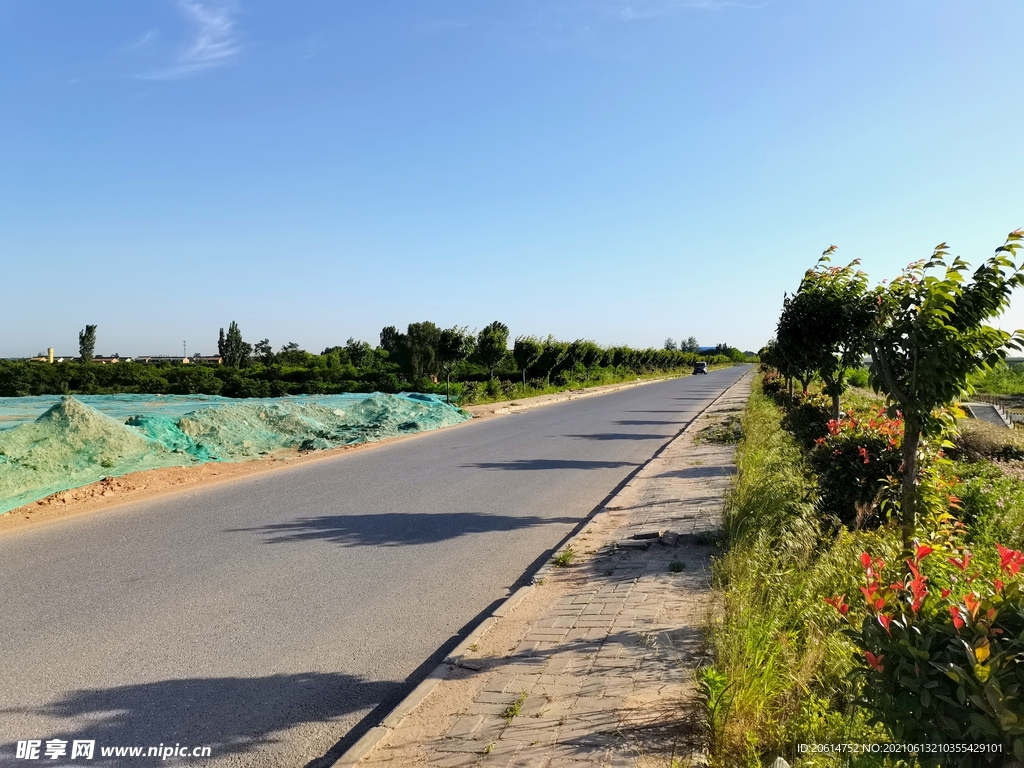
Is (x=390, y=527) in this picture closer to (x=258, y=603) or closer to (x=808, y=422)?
(x=258, y=603)

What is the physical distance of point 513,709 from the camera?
358cm

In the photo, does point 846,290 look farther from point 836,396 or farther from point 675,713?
point 675,713

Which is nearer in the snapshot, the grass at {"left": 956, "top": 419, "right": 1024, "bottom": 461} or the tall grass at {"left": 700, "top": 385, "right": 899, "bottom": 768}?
the tall grass at {"left": 700, "top": 385, "right": 899, "bottom": 768}

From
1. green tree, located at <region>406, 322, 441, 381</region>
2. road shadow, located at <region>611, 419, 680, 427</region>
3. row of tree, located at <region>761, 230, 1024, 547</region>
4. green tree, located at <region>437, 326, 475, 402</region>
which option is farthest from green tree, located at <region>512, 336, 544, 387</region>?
row of tree, located at <region>761, 230, 1024, 547</region>

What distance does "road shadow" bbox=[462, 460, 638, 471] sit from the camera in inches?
A: 493

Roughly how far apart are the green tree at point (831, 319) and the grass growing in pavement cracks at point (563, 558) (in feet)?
20.7

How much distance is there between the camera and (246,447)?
14445 mm

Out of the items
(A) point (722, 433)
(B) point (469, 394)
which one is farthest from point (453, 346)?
(A) point (722, 433)

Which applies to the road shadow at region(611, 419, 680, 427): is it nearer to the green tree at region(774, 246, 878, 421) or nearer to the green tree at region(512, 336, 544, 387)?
the green tree at region(774, 246, 878, 421)

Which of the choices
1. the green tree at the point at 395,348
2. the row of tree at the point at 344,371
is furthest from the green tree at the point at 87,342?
the green tree at the point at 395,348

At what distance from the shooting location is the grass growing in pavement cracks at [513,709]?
3508 millimetres

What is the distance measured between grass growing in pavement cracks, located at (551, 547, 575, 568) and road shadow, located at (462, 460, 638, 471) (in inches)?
219

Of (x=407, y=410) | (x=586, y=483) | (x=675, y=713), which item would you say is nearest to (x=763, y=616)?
(x=675, y=713)

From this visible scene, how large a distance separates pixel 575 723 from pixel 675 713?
490 mm
